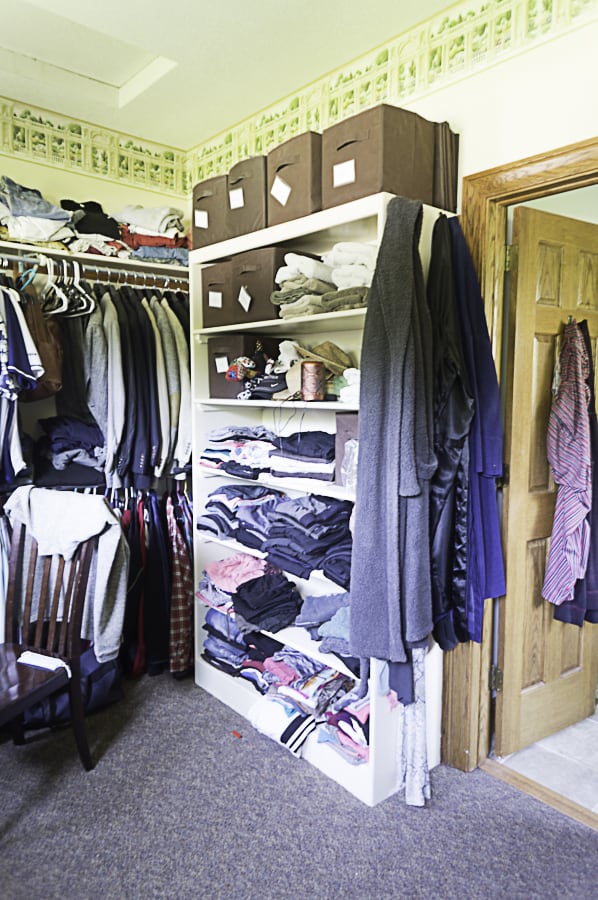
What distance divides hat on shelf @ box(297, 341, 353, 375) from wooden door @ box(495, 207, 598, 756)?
1.95 feet

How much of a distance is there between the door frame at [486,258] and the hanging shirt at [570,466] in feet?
1.00

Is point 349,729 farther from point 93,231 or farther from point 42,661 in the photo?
point 93,231

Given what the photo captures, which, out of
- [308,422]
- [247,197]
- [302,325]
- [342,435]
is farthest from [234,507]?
[247,197]

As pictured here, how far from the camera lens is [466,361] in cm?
205

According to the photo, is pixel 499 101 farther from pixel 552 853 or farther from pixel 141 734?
pixel 141 734

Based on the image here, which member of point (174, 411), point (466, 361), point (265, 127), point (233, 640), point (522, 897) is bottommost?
point (522, 897)

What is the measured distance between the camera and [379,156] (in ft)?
6.56

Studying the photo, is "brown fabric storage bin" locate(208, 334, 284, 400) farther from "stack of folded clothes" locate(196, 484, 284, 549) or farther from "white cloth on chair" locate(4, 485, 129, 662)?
"white cloth on chair" locate(4, 485, 129, 662)

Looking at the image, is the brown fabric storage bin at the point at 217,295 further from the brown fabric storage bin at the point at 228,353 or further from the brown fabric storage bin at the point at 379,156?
the brown fabric storage bin at the point at 379,156

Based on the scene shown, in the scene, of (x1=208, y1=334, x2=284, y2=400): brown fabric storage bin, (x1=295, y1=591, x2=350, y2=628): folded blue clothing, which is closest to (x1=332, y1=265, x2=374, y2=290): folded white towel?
(x1=208, y1=334, x2=284, y2=400): brown fabric storage bin

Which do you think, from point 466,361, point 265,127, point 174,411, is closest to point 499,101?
point 466,361

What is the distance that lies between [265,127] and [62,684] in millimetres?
2543

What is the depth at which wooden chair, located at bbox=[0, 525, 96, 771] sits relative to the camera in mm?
2074

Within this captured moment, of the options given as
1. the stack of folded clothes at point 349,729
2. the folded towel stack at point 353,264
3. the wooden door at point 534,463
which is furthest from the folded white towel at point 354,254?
the stack of folded clothes at point 349,729
